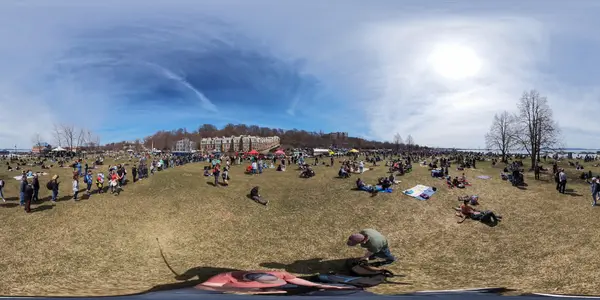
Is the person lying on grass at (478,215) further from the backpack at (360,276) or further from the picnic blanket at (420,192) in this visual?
the backpack at (360,276)

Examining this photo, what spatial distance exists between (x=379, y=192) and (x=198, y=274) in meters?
18.9

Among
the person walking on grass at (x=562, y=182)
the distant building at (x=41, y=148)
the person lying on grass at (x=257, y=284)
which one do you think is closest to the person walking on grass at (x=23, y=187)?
the person lying on grass at (x=257, y=284)

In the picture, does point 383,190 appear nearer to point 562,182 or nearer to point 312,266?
point 312,266

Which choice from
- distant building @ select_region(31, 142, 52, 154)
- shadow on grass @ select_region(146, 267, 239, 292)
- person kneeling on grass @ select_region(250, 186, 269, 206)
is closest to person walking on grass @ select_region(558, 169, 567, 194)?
person kneeling on grass @ select_region(250, 186, 269, 206)

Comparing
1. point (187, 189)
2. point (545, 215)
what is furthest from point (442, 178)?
point (187, 189)

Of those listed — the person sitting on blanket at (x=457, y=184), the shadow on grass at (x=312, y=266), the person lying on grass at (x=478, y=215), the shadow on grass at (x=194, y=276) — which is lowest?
the shadow on grass at (x=312, y=266)

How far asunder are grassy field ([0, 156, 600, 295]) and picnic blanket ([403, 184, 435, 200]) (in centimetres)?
72

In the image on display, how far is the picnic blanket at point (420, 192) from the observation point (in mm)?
27609

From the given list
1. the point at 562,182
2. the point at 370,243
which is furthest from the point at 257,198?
the point at 562,182

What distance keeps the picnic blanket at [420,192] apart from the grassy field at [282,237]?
720mm

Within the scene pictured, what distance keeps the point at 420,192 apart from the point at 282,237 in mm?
14459

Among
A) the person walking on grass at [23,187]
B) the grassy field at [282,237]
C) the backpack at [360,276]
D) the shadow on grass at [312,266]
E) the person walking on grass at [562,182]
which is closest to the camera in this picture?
the backpack at [360,276]

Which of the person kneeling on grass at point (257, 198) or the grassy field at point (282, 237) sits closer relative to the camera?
the grassy field at point (282, 237)

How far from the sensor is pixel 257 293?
8641mm
